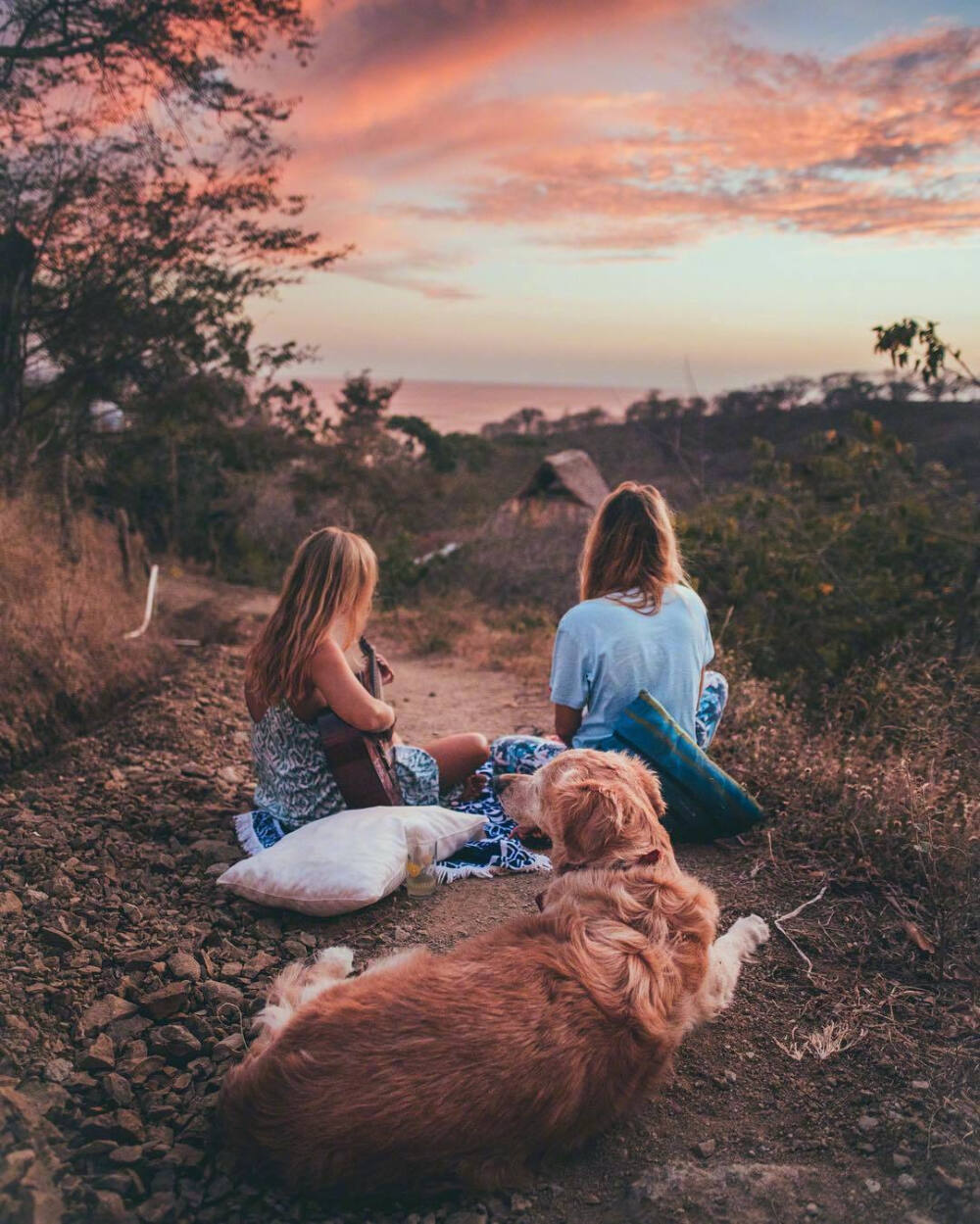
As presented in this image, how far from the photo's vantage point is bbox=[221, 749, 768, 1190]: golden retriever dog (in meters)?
1.99

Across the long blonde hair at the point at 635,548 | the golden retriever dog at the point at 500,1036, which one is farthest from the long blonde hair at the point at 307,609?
the golden retriever dog at the point at 500,1036

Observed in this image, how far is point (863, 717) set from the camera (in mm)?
5953

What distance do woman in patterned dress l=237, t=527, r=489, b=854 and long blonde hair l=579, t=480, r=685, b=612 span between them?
1108 mm

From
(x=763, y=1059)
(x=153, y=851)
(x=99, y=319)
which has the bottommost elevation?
(x=763, y=1059)

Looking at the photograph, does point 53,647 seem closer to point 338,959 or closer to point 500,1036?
point 338,959

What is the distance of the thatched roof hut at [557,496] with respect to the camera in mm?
12156

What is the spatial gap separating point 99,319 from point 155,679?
6922 mm

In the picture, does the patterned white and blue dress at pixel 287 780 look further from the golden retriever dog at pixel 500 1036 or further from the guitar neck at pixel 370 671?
the golden retriever dog at pixel 500 1036

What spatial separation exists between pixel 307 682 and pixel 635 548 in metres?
1.64

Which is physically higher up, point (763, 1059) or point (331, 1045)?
point (331, 1045)

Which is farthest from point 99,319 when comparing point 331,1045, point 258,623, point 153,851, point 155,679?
point 331,1045

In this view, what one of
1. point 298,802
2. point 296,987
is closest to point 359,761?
point 298,802

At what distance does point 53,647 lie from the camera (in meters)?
5.66

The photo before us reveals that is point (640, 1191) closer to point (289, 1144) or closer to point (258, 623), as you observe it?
point (289, 1144)
